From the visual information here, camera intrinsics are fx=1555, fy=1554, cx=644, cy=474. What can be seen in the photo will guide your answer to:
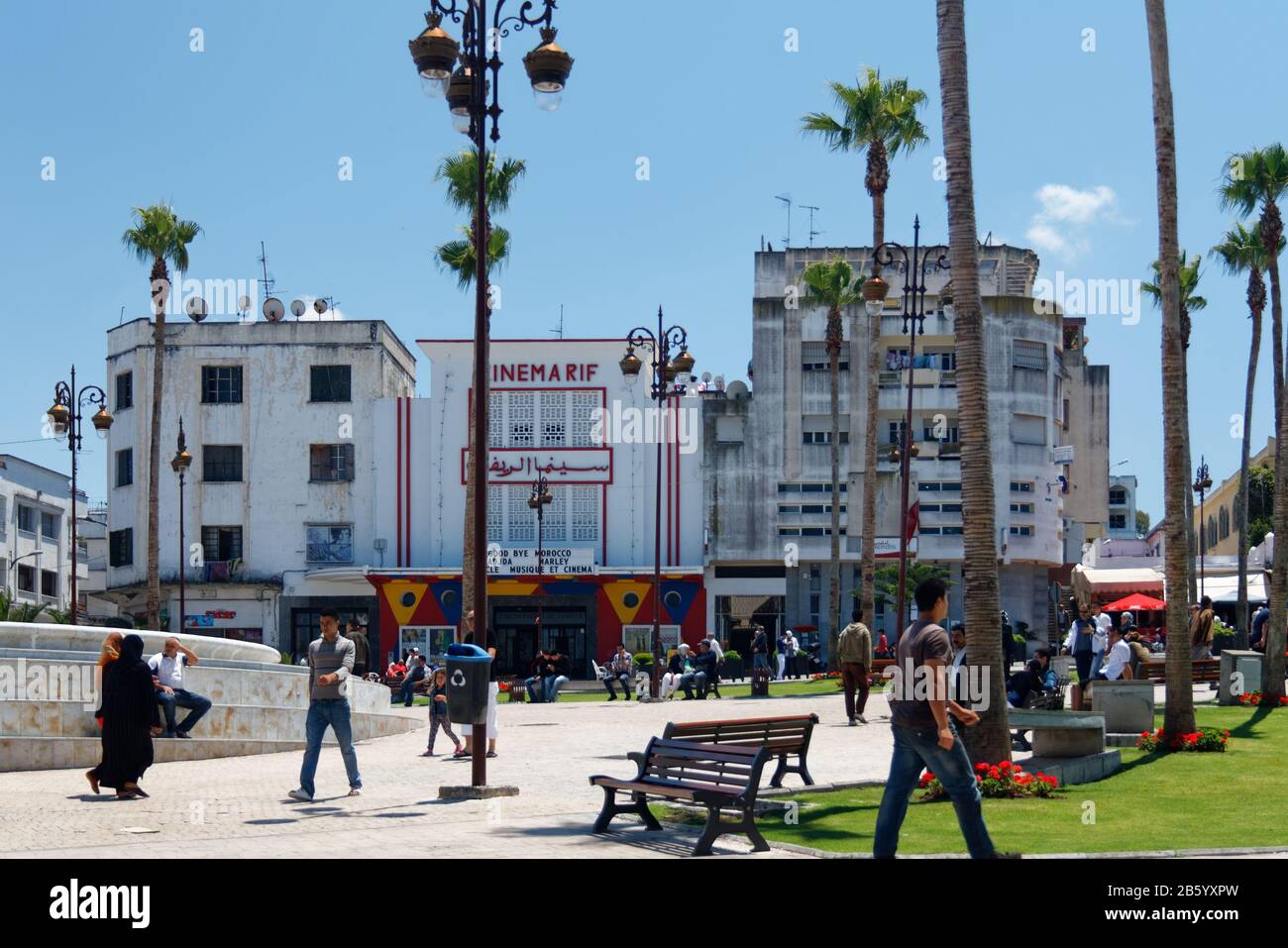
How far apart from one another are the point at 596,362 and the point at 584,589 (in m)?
8.44

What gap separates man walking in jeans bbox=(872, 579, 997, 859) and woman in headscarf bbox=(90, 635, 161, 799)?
306 inches

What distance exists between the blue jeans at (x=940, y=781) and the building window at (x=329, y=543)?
1993 inches

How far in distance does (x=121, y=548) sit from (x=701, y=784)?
53.7m

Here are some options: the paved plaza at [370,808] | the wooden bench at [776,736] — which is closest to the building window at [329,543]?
the paved plaza at [370,808]

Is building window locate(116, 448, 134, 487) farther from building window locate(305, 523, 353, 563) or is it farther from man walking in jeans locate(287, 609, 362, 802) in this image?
man walking in jeans locate(287, 609, 362, 802)

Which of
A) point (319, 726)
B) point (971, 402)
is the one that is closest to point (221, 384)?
point (319, 726)

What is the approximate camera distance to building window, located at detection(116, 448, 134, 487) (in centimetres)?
6006

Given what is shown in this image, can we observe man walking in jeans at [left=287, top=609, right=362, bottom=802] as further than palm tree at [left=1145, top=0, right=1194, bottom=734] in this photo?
No

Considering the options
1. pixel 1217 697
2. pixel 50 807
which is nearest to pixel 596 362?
pixel 1217 697

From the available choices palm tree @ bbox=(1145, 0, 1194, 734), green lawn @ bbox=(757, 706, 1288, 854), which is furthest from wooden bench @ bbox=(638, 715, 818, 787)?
palm tree @ bbox=(1145, 0, 1194, 734)

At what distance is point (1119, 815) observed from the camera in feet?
40.6

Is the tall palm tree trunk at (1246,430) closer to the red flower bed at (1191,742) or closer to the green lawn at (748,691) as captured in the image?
the green lawn at (748,691)
